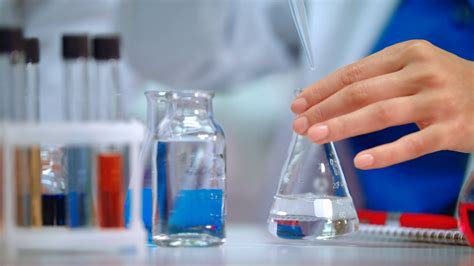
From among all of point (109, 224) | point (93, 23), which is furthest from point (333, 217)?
point (93, 23)

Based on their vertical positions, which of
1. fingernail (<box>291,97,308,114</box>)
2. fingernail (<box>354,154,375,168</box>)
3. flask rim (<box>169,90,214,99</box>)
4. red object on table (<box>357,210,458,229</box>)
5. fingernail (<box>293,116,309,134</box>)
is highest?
flask rim (<box>169,90,214,99</box>)

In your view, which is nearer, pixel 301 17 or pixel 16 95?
pixel 16 95

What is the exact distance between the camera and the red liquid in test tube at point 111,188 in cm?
83

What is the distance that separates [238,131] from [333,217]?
1368 mm

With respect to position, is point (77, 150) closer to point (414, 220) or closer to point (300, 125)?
point (300, 125)

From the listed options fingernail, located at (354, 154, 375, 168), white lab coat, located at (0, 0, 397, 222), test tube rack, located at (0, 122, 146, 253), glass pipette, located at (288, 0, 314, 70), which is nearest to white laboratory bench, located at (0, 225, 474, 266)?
test tube rack, located at (0, 122, 146, 253)

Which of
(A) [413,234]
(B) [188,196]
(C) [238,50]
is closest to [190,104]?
(B) [188,196]

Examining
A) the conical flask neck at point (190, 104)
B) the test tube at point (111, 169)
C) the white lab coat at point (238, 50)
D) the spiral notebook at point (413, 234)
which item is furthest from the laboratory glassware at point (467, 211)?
the white lab coat at point (238, 50)

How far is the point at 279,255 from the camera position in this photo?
88 centimetres

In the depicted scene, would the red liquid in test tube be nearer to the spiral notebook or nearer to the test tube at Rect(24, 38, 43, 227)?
the test tube at Rect(24, 38, 43, 227)

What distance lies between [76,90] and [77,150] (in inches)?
4.6

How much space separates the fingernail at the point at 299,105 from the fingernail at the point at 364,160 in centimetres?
13

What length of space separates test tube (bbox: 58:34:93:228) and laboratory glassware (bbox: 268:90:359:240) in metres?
0.27

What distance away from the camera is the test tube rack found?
0.81m
